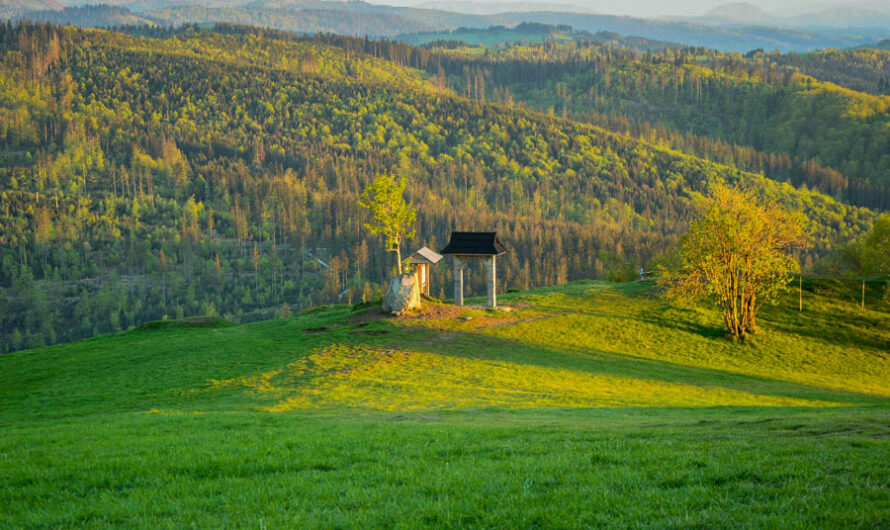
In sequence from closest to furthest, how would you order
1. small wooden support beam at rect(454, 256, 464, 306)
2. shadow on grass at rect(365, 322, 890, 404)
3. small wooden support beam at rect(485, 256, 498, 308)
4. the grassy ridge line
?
the grassy ridge line
shadow on grass at rect(365, 322, 890, 404)
small wooden support beam at rect(485, 256, 498, 308)
small wooden support beam at rect(454, 256, 464, 306)

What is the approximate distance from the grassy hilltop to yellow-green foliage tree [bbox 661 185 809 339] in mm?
2561

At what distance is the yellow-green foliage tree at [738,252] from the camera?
48750mm

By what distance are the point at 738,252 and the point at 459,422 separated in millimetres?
34506

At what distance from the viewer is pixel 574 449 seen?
15375 millimetres

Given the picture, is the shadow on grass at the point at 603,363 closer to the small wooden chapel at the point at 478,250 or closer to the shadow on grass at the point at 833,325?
the small wooden chapel at the point at 478,250

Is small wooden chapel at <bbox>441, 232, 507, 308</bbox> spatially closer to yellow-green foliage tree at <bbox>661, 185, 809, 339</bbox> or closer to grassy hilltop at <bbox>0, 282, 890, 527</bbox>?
grassy hilltop at <bbox>0, 282, 890, 527</bbox>

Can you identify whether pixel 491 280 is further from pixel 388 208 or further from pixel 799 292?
pixel 799 292

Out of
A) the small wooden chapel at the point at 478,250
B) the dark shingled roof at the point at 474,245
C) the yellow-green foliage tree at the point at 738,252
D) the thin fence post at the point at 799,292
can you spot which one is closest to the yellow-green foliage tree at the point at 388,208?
the dark shingled roof at the point at 474,245

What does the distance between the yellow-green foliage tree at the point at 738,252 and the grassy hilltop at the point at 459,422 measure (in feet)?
8.40

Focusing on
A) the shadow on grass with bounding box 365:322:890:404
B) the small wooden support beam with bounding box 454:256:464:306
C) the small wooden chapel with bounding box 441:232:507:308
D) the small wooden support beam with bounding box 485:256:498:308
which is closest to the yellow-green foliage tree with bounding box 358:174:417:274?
the small wooden chapel with bounding box 441:232:507:308

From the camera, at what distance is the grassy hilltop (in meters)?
11.4

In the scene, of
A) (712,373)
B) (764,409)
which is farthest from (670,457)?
(712,373)

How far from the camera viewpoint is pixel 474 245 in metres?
53.0

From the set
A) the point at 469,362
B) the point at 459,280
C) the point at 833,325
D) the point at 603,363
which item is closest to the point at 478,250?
the point at 459,280
